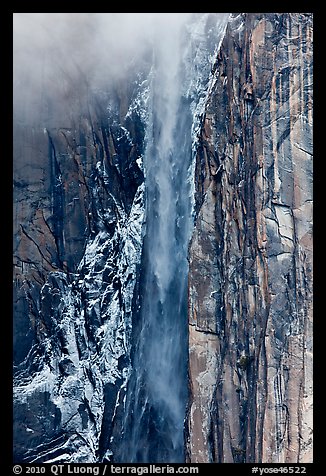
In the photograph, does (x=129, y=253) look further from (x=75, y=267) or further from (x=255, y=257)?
(x=255, y=257)

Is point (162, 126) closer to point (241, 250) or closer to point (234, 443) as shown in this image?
point (241, 250)

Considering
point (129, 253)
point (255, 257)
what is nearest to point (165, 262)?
point (129, 253)

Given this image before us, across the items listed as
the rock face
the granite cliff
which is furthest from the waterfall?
the rock face

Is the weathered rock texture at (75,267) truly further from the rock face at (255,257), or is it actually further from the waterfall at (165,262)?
the rock face at (255,257)

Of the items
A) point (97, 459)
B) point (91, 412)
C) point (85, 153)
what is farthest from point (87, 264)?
point (97, 459)

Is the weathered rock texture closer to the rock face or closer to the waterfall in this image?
the waterfall

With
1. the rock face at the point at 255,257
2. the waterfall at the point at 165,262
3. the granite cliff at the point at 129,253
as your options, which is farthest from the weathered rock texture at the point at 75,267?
the rock face at the point at 255,257

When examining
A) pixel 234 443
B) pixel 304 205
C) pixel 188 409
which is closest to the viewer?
pixel 304 205
